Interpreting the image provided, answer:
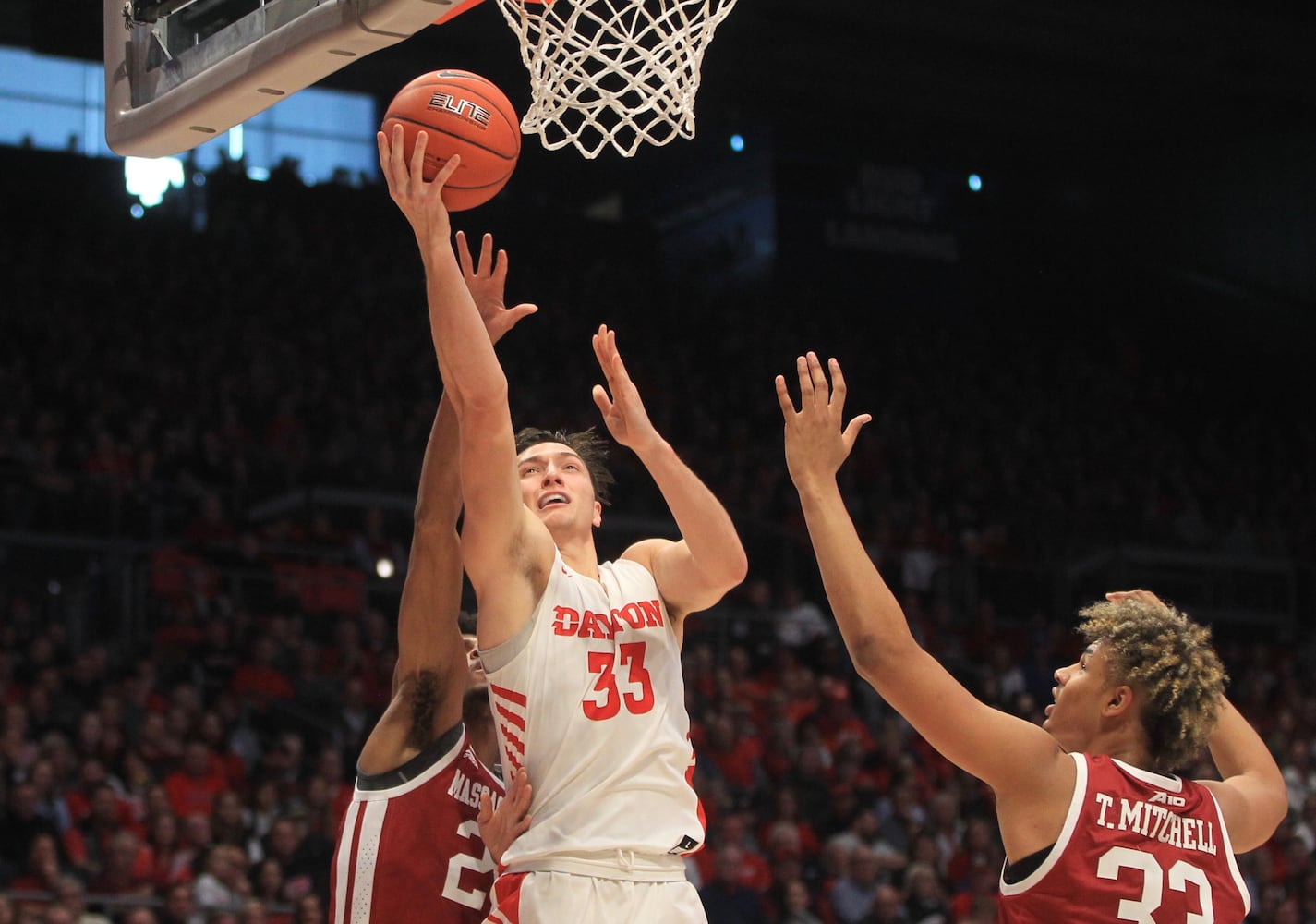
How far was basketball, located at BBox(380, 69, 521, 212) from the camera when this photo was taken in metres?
3.40

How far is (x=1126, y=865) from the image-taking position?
9.48 feet

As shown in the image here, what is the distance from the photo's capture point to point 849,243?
20.2m

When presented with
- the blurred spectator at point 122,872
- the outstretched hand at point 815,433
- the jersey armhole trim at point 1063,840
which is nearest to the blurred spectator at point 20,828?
A: the blurred spectator at point 122,872

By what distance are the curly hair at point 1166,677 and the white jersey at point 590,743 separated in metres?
0.87

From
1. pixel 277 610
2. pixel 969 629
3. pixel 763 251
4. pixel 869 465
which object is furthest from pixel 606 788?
pixel 763 251

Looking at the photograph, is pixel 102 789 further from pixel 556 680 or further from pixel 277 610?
pixel 556 680

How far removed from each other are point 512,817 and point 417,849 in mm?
470

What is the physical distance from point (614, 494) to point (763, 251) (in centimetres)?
842

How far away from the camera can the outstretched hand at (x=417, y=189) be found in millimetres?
3102

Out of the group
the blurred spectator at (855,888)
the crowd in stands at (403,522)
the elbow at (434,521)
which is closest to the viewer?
the elbow at (434,521)

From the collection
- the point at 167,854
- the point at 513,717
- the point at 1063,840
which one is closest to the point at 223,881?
the point at 167,854

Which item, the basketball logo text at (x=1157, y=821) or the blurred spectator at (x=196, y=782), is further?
the blurred spectator at (x=196, y=782)

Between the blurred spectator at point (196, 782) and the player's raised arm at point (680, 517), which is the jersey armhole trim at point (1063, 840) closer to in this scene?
the player's raised arm at point (680, 517)

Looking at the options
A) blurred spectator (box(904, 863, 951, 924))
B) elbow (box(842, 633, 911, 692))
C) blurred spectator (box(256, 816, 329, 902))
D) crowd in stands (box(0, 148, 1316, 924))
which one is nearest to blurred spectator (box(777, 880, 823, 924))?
crowd in stands (box(0, 148, 1316, 924))
